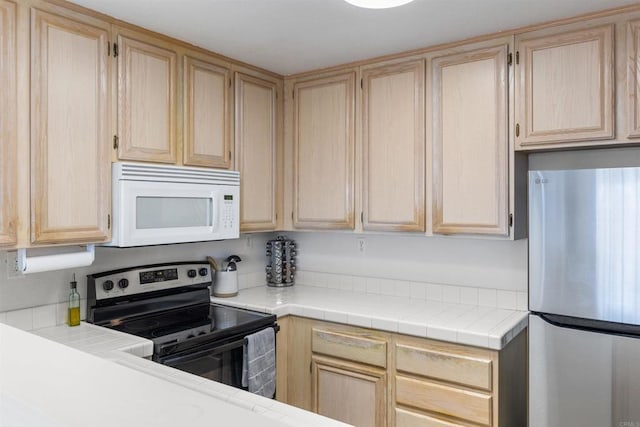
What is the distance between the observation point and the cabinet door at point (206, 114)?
2.48 metres

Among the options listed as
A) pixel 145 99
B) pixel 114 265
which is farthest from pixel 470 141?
pixel 114 265

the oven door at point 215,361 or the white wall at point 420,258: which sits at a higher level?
the white wall at point 420,258

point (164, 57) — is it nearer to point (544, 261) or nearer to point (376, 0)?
point (376, 0)

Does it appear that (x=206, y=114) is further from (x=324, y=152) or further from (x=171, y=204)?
(x=324, y=152)

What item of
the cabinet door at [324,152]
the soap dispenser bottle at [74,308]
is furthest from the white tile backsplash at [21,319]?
the cabinet door at [324,152]

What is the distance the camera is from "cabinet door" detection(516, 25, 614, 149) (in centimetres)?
204

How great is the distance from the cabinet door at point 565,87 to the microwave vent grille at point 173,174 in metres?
1.51

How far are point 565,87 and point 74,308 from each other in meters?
2.47

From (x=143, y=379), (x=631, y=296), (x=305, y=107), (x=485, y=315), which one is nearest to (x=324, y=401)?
(x=485, y=315)

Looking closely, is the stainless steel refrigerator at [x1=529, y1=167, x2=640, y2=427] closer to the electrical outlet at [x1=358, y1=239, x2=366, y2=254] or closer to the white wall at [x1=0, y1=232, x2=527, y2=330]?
the white wall at [x1=0, y1=232, x2=527, y2=330]

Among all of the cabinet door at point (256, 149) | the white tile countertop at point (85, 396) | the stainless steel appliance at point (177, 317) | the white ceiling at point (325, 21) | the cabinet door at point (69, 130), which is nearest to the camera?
the white tile countertop at point (85, 396)

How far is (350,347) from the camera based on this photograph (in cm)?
244

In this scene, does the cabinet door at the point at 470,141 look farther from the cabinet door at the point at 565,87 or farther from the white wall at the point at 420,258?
the white wall at the point at 420,258

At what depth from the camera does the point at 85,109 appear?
204 cm
